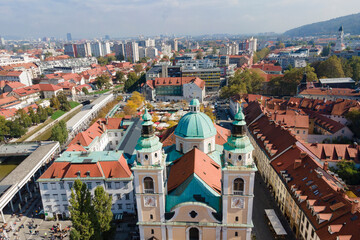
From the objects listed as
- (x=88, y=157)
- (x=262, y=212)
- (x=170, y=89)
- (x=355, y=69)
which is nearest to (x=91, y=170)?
(x=88, y=157)

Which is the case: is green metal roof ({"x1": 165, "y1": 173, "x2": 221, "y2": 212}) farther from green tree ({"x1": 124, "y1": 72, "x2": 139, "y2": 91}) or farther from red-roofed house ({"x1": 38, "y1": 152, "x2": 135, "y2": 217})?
green tree ({"x1": 124, "y1": 72, "x2": 139, "y2": 91})

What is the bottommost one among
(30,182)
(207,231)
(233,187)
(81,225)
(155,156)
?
(30,182)

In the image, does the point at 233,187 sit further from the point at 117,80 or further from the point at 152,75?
the point at 117,80

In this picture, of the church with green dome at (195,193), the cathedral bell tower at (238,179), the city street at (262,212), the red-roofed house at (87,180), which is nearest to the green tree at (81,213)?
the church with green dome at (195,193)

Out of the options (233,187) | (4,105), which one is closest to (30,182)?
(233,187)

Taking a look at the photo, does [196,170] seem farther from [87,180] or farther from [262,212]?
[87,180]

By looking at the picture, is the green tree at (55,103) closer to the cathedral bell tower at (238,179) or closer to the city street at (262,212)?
the city street at (262,212)
